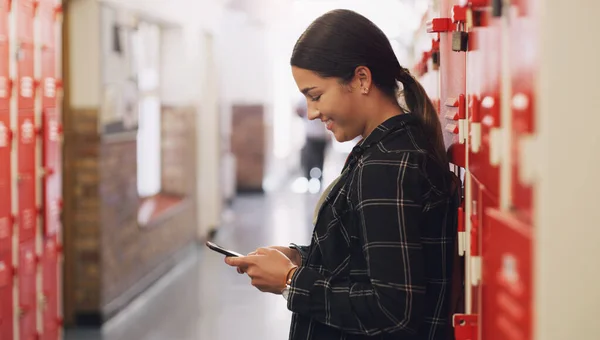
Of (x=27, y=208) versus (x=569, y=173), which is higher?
(x=569, y=173)

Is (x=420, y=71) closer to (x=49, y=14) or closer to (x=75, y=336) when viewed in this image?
(x=49, y=14)

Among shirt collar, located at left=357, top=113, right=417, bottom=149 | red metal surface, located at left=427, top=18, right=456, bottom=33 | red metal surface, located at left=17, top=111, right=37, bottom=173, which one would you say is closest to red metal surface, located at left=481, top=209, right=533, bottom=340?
shirt collar, located at left=357, top=113, right=417, bottom=149

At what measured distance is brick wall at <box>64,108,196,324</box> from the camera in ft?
18.2

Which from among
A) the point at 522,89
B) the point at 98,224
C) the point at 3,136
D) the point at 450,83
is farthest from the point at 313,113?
the point at 98,224

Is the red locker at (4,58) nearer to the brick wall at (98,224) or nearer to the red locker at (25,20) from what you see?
the red locker at (25,20)

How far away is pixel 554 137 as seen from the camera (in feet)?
2.87

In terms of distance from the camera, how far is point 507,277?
3.57 ft

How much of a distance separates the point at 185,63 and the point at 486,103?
743cm

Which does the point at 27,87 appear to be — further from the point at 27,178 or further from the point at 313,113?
the point at 313,113

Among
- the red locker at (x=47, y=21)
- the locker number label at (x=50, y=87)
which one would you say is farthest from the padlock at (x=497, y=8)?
the locker number label at (x=50, y=87)

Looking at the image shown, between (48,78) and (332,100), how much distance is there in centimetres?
311

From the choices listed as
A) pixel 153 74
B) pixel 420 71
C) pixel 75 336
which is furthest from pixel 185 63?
pixel 420 71

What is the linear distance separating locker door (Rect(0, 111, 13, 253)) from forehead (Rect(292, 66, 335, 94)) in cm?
241

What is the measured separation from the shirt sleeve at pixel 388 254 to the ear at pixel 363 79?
18 cm
